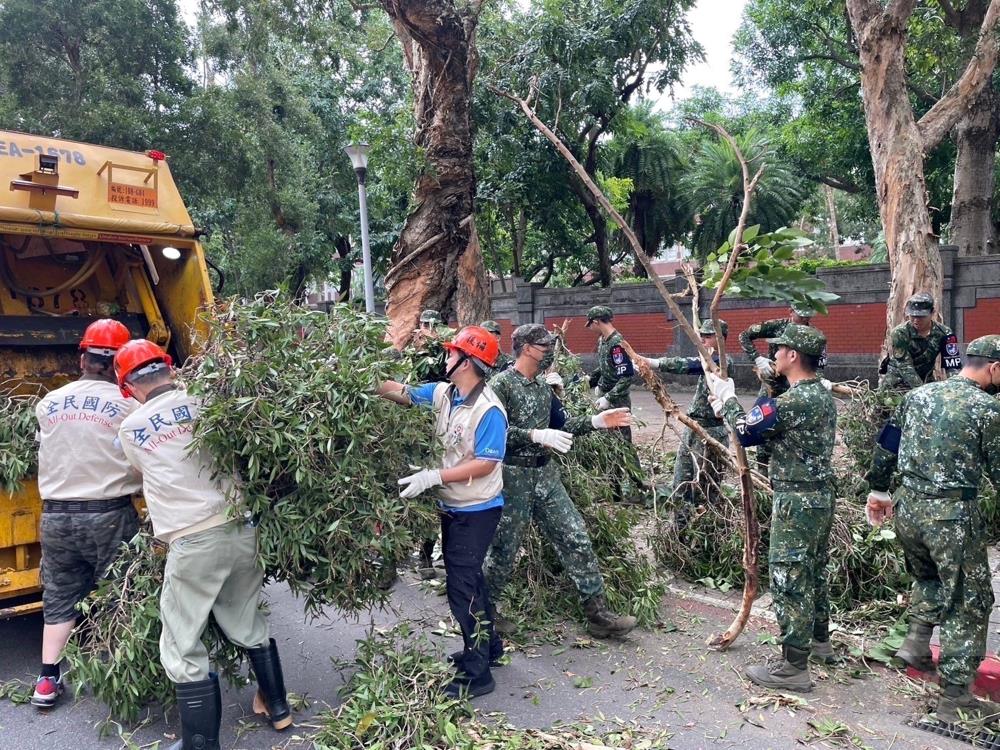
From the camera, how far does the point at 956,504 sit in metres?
3.52

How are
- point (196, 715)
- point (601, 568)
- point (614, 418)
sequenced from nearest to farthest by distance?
point (196, 715) → point (614, 418) → point (601, 568)

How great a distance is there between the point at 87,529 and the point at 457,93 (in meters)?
4.70

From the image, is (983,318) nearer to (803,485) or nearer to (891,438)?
(891,438)

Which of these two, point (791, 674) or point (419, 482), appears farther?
point (791, 674)

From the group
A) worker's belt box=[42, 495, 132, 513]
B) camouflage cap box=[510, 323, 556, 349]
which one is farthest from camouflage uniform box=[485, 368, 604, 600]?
worker's belt box=[42, 495, 132, 513]

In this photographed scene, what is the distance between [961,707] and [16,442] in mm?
4983

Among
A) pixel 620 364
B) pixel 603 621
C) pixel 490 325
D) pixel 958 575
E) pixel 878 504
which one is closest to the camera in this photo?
pixel 958 575

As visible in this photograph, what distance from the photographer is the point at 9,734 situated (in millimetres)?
3584

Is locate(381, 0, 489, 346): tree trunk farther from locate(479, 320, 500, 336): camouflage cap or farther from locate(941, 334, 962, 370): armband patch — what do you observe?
locate(941, 334, 962, 370): armband patch

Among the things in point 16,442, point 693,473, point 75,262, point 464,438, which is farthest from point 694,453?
point 75,262

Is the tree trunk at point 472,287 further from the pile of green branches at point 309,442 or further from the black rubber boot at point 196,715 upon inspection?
the black rubber boot at point 196,715

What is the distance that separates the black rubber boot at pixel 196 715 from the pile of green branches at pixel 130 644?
27 centimetres

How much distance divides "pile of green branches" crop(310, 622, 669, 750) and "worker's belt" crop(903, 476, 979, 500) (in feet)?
5.43

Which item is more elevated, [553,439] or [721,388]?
[721,388]
